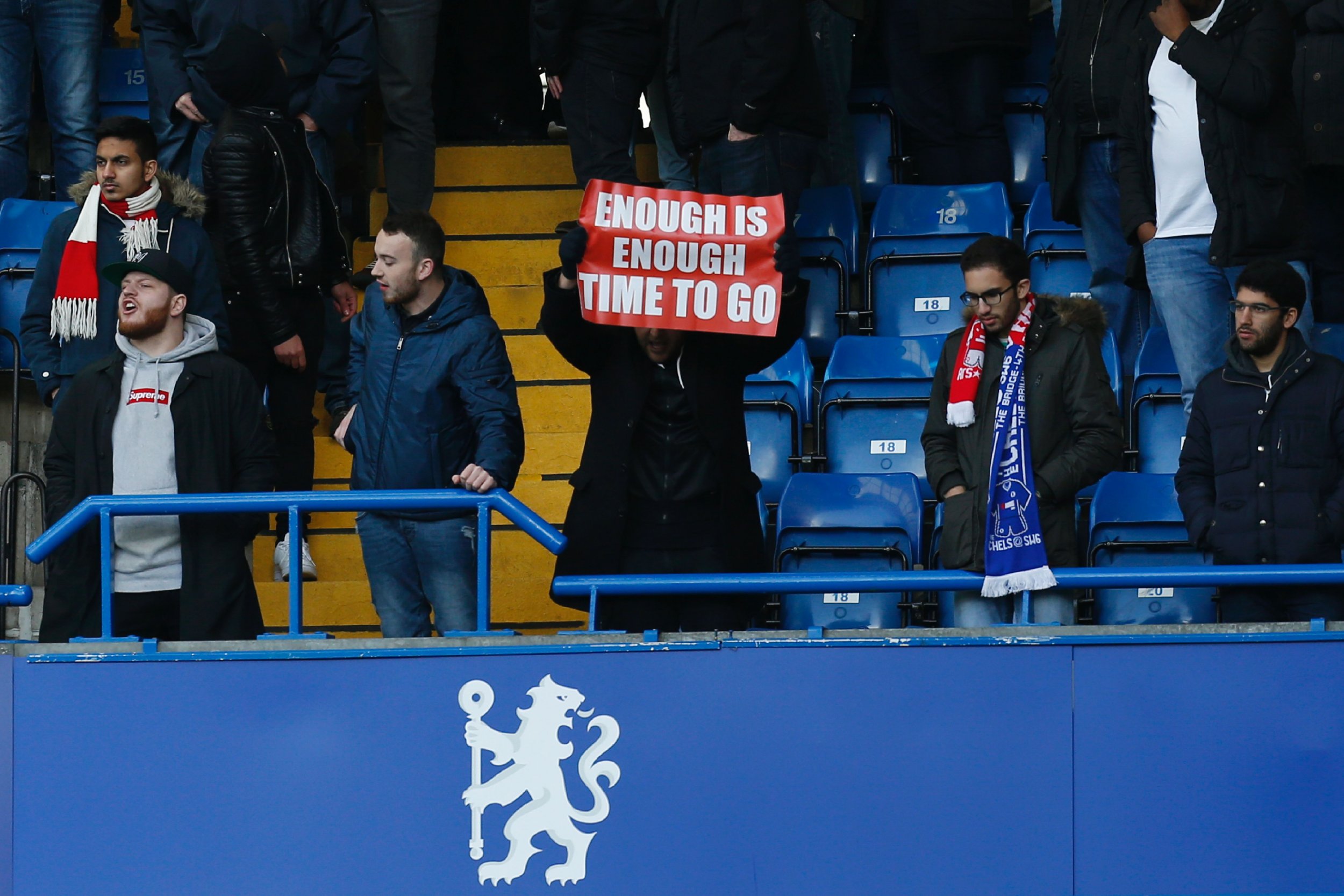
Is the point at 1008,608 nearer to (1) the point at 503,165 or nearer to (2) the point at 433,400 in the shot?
(2) the point at 433,400

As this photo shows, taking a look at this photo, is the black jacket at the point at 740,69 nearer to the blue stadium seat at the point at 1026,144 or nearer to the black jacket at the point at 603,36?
the black jacket at the point at 603,36

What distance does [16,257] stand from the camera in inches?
315

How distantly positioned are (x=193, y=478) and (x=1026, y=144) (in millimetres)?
5625

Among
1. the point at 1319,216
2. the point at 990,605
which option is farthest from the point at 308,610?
the point at 1319,216

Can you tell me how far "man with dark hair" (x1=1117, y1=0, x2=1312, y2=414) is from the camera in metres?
6.64

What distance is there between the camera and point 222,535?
5527mm

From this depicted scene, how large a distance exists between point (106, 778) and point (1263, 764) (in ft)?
10.9

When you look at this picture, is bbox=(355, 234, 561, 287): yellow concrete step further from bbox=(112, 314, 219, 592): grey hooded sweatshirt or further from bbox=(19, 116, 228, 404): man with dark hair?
bbox=(112, 314, 219, 592): grey hooded sweatshirt

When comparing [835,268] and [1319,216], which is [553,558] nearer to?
[835,268]

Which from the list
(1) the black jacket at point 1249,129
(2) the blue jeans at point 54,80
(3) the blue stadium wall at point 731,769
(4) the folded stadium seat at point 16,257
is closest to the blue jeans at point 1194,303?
(1) the black jacket at point 1249,129

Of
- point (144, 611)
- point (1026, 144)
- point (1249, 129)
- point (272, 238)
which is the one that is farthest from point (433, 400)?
point (1026, 144)

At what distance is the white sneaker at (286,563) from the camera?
706cm

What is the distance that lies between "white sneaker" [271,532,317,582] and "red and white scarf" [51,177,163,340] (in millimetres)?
1129

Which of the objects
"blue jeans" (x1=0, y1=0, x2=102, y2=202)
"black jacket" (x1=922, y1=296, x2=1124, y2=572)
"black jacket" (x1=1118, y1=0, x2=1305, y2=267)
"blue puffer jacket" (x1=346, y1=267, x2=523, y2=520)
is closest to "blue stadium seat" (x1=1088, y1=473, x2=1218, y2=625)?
"black jacket" (x1=922, y1=296, x2=1124, y2=572)
